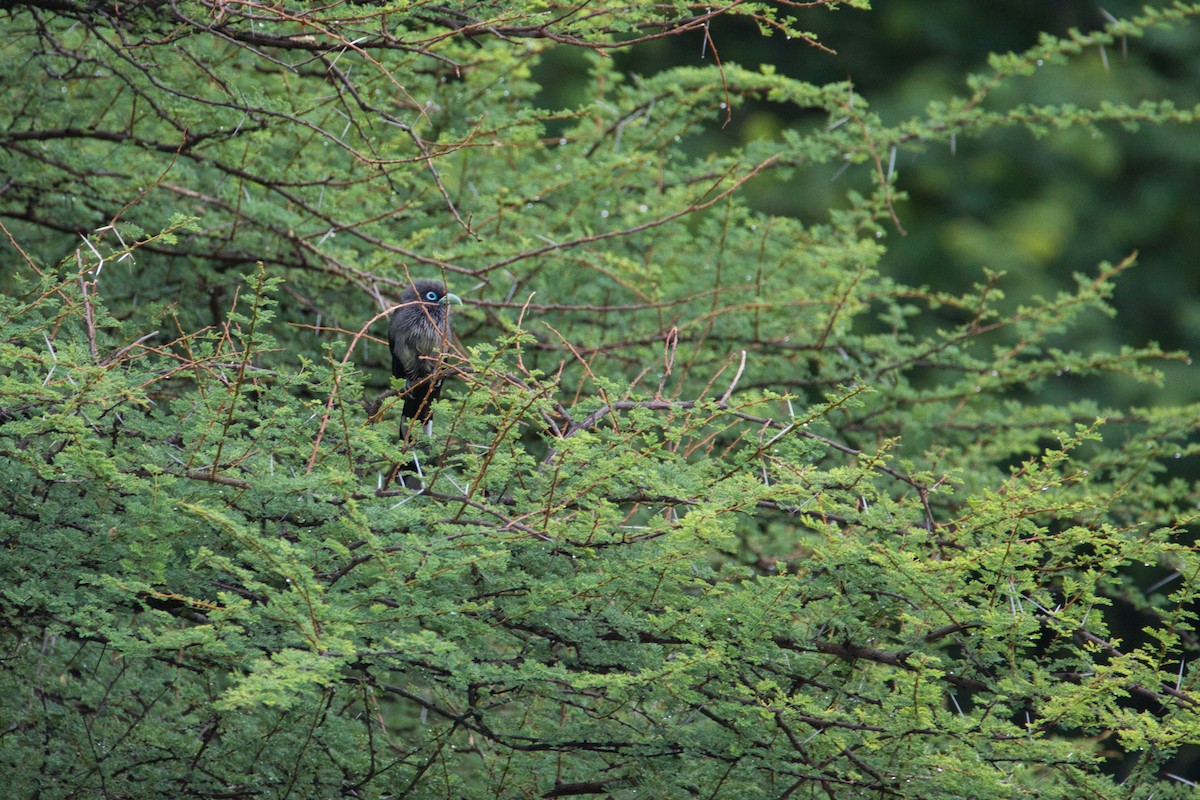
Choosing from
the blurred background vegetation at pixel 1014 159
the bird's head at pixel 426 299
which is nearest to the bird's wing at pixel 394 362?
the bird's head at pixel 426 299

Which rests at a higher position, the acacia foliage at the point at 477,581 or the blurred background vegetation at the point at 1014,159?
the acacia foliage at the point at 477,581

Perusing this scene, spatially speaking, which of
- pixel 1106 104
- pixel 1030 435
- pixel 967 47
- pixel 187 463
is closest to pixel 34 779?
pixel 187 463

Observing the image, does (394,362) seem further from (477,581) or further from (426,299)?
(477,581)

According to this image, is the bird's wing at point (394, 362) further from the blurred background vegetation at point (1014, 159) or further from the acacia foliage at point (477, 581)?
the blurred background vegetation at point (1014, 159)

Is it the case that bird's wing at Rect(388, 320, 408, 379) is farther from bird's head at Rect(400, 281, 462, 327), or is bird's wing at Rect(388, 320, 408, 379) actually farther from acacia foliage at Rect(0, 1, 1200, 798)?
acacia foliage at Rect(0, 1, 1200, 798)

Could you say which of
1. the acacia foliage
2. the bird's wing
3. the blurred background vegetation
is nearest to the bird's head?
the bird's wing

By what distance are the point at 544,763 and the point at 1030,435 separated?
337 centimetres

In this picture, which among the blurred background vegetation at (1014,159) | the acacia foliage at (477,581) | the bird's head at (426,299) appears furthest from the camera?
the blurred background vegetation at (1014,159)

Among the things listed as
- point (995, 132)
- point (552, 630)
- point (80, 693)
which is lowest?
point (995, 132)

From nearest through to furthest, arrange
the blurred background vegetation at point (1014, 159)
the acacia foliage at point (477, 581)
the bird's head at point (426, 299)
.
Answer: the acacia foliage at point (477, 581), the bird's head at point (426, 299), the blurred background vegetation at point (1014, 159)

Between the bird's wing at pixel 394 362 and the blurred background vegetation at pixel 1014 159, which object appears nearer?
the bird's wing at pixel 394 362

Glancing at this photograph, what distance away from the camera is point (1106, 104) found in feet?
19.5

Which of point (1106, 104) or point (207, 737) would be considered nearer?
point (207, 737)

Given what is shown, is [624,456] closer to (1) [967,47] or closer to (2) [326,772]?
(2) [326,772]
